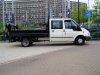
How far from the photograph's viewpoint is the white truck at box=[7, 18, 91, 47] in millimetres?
18922

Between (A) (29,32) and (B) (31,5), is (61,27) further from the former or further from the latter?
(B) (31,5)

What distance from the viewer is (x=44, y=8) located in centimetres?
3862

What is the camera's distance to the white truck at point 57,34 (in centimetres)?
1892

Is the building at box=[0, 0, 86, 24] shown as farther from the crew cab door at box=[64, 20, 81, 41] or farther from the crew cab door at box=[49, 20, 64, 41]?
the crew cab door at box=[64, 20, 81, 41]

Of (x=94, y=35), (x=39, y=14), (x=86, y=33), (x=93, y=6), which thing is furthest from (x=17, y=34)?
(x=93, y=6)

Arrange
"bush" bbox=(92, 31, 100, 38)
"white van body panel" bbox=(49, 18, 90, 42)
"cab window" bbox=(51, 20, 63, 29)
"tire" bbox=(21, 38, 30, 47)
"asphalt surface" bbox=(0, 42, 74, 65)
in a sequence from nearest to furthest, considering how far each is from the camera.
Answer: "asphalt surface" bbox=(0, 42, 74, 65) < "white van body panel" bbox=(49, 18, 90, 42) < "cab window" bbox=(51, 20, 63, 29) < "tire" bbox=(21, 38, 30, 47) < "bush" bbox=(92, 31, 100, 38)

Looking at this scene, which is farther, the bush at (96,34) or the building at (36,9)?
the building at (36,9)

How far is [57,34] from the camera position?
1891 centimetres

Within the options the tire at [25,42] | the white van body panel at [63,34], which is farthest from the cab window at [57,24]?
the tire at [25,42]

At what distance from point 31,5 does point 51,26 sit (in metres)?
20.7

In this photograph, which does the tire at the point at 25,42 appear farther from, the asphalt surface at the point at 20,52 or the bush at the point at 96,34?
the bush at the point at 96,34

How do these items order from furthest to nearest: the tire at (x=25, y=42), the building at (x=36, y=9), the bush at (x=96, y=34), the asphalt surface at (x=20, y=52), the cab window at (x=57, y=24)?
1. the building at (x=36, y=9)
2. the bush at (x=96, y=34)
3. the tire at (x=25, y=42)
4. the cab window at (x=57, y=24)
5. the asphalt surface at (x=20, y=52)

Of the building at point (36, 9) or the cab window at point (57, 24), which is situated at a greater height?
the building at point (36, 9)

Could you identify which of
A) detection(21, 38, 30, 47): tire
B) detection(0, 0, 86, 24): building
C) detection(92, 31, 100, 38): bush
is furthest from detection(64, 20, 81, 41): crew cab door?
detection(0, 0, 86, 24): building
